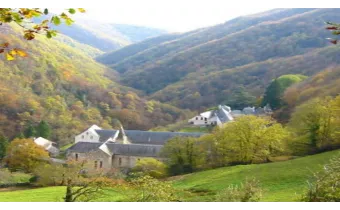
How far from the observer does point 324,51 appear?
75.2 meters

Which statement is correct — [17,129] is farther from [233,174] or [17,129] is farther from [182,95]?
[182,95]

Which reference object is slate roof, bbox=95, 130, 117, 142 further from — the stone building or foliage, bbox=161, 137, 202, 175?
foliage, bbox=161, 137, 202, 175

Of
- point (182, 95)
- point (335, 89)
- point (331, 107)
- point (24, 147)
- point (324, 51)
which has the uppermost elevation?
point (324, 51)

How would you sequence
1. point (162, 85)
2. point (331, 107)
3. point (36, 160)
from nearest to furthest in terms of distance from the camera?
1. point (331, 107)
2. point (36, 160)
3. point (162, 85)

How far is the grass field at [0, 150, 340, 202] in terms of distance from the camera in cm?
1450

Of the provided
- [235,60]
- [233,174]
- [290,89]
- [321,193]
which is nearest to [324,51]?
[235,60]

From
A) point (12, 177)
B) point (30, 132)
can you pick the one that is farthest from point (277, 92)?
point (12, 177)

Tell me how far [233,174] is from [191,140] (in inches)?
218

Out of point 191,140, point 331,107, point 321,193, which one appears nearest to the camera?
point 321,193

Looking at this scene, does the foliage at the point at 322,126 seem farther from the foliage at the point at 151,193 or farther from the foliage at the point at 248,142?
the foliage at the point at 151,193

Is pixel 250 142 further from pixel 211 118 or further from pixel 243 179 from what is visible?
pixel 211 118

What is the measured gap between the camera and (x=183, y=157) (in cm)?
2298

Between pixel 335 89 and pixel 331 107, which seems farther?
pixel 335 89

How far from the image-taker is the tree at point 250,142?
2169cm
